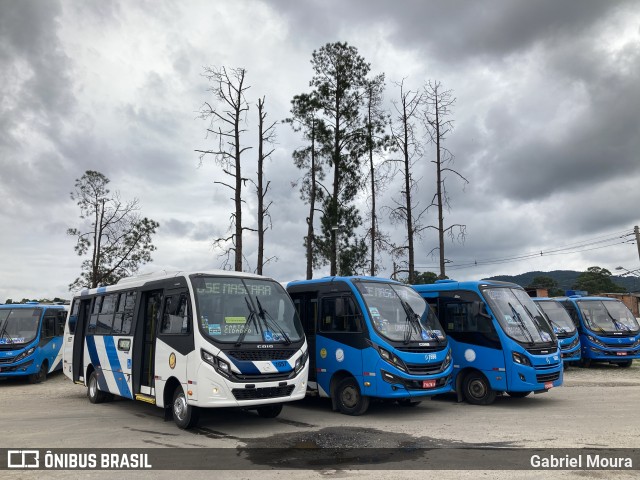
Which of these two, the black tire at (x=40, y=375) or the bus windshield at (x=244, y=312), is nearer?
the bus windshield at (x=244, y=312)

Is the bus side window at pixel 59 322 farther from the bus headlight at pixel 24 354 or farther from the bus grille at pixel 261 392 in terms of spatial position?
the bus grille at pixel 261 392

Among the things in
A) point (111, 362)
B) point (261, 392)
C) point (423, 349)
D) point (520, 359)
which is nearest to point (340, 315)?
point (423, 349)

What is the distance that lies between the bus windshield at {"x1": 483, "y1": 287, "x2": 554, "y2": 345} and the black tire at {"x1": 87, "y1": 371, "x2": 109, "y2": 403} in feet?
30.6

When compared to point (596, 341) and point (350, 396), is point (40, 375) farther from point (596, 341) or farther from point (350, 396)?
point (596, 341)

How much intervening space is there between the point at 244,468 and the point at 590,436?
5.46 m

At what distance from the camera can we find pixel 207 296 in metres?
10.0

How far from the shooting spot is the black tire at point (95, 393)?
1373 centimetres

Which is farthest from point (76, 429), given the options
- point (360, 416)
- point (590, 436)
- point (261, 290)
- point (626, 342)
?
point (626, 342)

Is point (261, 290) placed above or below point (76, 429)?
above

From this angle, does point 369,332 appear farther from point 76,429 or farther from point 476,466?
point 76,429

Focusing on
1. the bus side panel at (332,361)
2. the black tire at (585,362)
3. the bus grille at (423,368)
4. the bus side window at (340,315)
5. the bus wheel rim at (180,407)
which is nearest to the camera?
the bus wheel rim at (180,407)


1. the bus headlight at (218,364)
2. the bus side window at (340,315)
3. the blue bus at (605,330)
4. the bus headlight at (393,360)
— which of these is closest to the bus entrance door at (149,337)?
the bus headlight at (218,364)

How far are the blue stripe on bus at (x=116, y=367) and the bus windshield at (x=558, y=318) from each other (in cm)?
1372

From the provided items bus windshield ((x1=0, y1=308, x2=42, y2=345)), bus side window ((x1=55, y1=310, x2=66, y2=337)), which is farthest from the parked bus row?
bus side window ((x1=55, y1=310, x2=66, y2=337))
